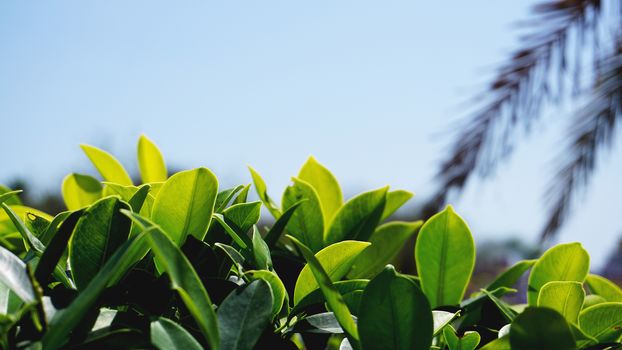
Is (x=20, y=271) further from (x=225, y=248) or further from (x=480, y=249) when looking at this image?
(x=480, y=249)

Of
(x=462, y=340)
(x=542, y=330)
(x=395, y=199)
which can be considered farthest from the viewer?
(x=395, y=199)

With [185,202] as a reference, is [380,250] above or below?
below

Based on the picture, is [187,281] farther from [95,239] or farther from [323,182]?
[323,182]

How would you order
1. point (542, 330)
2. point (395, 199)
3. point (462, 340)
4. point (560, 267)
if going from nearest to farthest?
point (542, 330), point (462, 340), point (560, 267), point (395, 199)

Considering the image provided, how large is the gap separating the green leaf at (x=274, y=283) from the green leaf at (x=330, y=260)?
32mm

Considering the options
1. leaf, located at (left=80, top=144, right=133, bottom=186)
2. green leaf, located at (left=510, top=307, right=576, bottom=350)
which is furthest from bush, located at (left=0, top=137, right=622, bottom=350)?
leaf, located at (left=80, top=144, right=133, bottom=186)

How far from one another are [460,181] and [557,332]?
562 cm

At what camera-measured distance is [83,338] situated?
0.39 m

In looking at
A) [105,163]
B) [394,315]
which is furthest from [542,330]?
[105,163]

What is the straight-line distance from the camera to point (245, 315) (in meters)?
0.42

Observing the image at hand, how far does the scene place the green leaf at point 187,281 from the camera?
362 millimetres

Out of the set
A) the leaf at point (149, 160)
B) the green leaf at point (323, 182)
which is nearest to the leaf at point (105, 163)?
the leaf at point (149, 160)

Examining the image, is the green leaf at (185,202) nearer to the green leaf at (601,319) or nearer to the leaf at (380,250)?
the leaf at (380,250)

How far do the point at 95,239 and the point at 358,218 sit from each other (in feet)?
1.01
